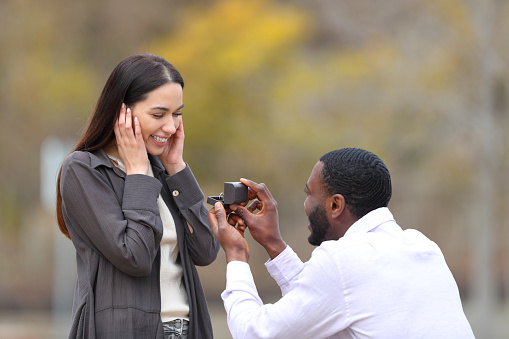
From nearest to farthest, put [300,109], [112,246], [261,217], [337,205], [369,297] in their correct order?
1. [369,297]
2. [112,246]
3. [337,205]
4. [261,217]
5. [300,109]

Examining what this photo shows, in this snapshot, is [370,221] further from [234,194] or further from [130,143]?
[130,143]

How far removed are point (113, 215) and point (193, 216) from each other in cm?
42

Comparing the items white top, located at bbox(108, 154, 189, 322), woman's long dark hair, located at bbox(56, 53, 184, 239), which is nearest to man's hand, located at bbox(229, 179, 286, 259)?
white top, located at bbox(108, 154, 189, 322)

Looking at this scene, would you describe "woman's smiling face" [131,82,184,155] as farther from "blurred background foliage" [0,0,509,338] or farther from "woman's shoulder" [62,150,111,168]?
"blurred background foliage" [0,0,509,338]

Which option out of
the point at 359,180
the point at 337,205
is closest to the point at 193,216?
the point at 337,205

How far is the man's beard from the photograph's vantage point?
292cm

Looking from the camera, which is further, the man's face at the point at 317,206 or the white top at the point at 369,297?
the man's face at the point at 317,206

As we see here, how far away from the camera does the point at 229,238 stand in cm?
297

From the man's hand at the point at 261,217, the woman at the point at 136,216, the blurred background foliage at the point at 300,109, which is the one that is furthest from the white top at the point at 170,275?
the blurred background foliage at the point at 300,109

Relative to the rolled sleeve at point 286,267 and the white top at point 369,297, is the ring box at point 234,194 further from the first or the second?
the white top at point 369,297

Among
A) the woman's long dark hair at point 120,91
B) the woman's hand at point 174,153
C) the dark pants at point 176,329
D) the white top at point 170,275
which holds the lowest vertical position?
the dark pants at point 176,329

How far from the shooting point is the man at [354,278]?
2602 millimetres

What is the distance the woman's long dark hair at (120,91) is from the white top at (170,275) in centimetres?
12

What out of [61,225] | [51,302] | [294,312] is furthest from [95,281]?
[51,302]
